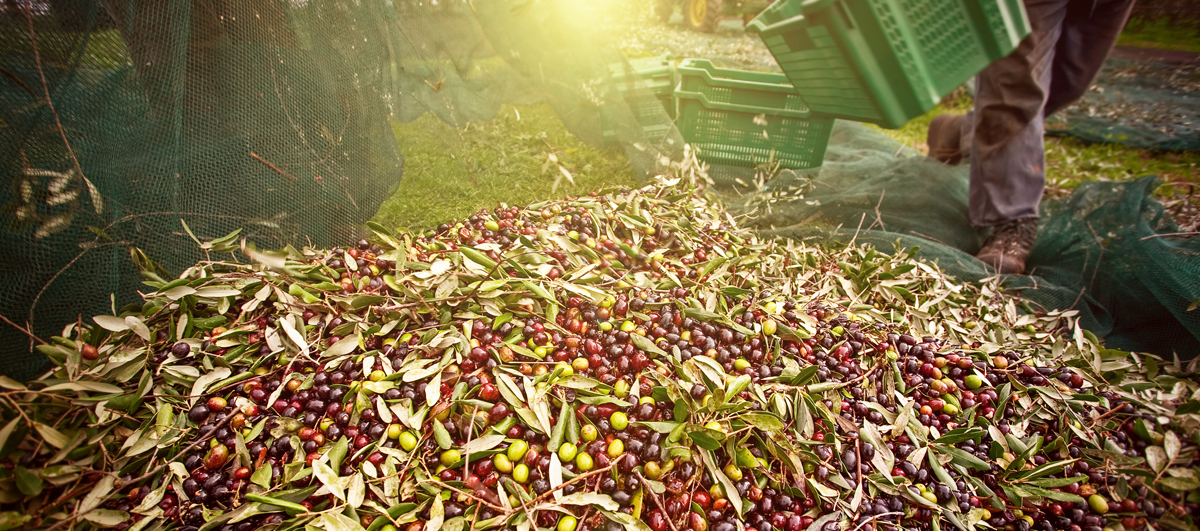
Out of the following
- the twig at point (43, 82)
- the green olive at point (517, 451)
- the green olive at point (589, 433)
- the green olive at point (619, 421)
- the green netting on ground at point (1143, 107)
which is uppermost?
the twig at point (43, 82)

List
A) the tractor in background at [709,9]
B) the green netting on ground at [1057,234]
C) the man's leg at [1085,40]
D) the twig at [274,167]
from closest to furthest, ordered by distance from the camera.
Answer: the twig at [274,167]
the green netting on ground at [1057,234]
the man's leg at [1085,40]
the tractor in background at [709,9]

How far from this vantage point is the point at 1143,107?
450 centimetres

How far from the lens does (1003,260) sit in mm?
2666

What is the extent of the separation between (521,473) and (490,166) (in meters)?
1.77

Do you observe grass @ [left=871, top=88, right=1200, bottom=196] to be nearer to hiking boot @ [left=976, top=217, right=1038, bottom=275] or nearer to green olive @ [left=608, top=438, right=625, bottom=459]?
hiking boot @ [left=976, top=217, right=1038, bottom=275]

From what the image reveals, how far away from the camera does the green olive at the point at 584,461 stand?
3.54 feet

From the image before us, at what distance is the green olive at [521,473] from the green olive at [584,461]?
0.39 ft

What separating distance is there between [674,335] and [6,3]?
2.07m

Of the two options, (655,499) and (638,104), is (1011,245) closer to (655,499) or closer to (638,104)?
(638,104)

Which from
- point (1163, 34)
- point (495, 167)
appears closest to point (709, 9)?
point (1163, 34)

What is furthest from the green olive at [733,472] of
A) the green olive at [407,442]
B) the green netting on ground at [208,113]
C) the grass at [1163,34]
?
the grass at [1163,34]

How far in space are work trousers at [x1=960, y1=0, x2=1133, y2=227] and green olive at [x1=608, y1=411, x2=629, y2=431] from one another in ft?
9.72

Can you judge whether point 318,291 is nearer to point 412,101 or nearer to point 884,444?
point 412,101

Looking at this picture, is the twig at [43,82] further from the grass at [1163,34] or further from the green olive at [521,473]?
the grass at [1163,34]
